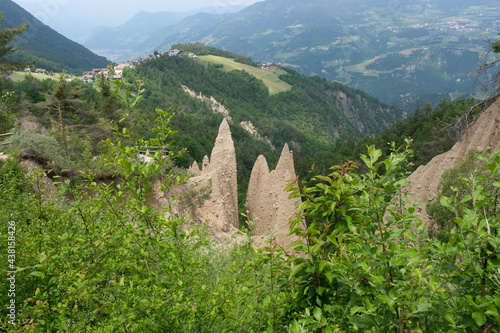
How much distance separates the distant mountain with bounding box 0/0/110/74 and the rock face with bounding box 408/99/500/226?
144322mm

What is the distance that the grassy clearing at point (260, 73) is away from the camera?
506ft

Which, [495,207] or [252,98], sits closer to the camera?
[495,207]

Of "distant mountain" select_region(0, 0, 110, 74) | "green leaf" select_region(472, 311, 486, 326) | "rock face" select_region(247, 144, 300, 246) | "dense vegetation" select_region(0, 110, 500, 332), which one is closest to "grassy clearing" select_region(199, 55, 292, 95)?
"distant mountain" select_region(0, 0, 110, 74)

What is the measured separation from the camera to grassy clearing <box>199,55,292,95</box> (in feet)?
506

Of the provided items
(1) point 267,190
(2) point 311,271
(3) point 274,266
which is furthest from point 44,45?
(2) point 311,271

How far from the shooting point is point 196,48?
17262 cm

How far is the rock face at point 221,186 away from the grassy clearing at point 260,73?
13074 cm

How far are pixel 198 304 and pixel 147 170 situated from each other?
198cm

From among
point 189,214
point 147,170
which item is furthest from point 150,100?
point 147,170

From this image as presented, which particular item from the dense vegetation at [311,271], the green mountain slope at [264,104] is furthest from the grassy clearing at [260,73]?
the dense vegetation at [311,271]

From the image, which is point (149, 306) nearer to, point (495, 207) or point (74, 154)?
point (495, 207)

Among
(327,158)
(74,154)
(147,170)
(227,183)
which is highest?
(147,170)

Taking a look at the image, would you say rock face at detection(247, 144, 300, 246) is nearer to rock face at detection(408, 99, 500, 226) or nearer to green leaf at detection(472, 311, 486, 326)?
rock face at detection(408, 99, 500, 226)

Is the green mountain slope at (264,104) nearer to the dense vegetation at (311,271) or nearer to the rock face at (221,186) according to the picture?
the rock face at (221,186)
